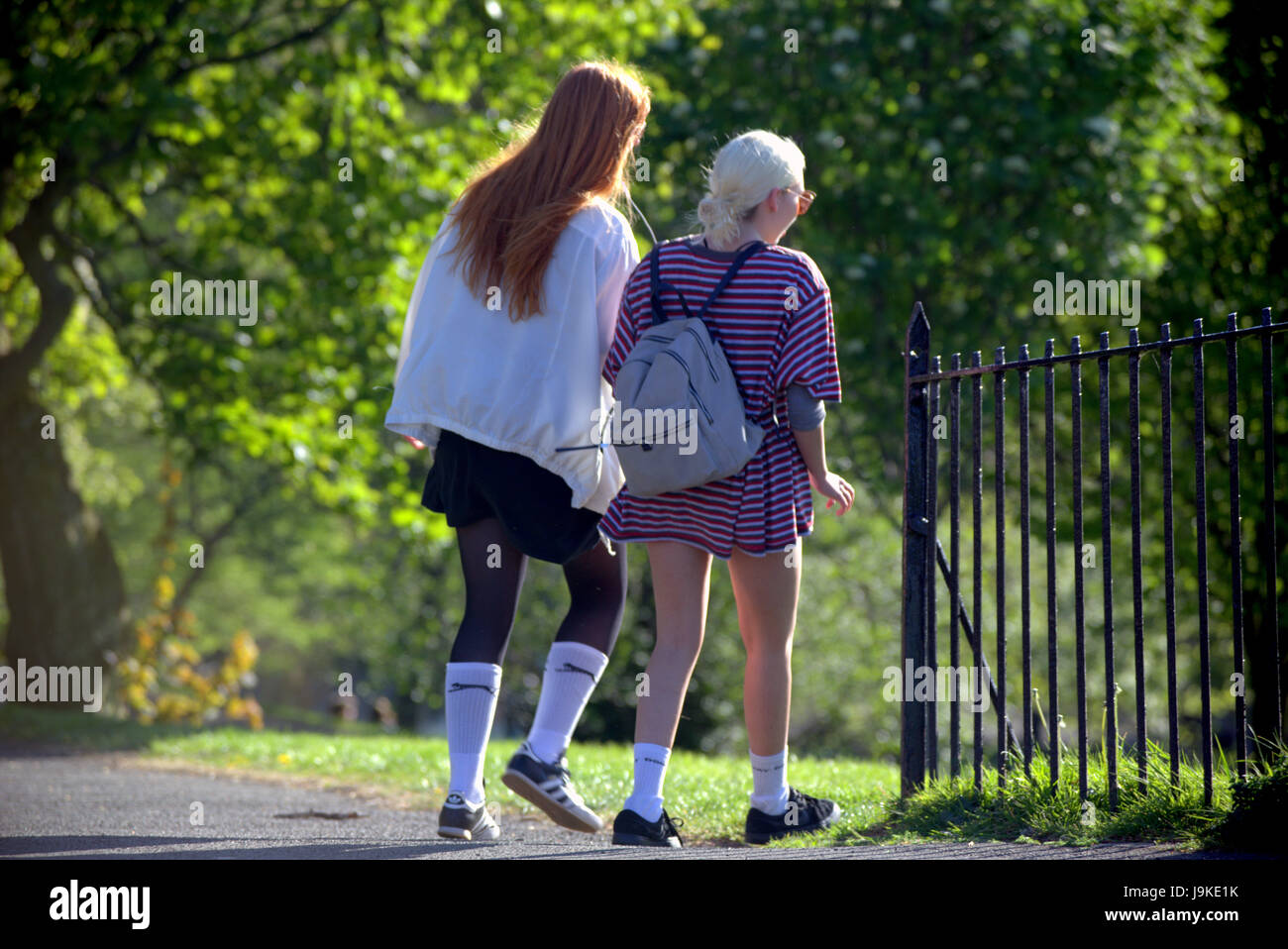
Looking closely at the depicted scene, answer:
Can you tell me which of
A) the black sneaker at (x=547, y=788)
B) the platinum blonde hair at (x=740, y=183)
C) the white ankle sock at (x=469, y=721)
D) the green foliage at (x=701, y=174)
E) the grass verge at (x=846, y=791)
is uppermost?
the green foliage at (x=701, y=174)

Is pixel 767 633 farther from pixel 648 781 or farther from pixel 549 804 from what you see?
pixel 549 804

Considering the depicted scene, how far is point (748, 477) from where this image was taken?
383 centimetres

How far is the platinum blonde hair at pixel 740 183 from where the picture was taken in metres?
3.86

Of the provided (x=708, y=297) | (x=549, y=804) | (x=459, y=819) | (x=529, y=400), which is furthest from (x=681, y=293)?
(x=459, y=819)

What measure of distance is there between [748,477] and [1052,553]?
3.83 ft

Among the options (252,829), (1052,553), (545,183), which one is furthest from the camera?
(252,829)

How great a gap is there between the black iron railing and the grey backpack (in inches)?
31.7

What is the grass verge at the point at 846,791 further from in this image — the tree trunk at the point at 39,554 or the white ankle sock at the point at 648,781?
the tree trunk at the point at 39,554

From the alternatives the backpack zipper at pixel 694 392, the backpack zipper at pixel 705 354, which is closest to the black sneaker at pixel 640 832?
the backpack zipper at pixel 694 392

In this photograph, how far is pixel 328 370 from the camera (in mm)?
11195

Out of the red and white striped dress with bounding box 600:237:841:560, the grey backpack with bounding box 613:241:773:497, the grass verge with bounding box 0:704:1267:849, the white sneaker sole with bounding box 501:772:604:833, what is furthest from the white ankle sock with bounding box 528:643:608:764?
the grass verge with bounding box 0:704:1267:849

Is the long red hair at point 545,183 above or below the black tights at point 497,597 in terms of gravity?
above

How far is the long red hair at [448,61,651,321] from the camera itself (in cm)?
383
